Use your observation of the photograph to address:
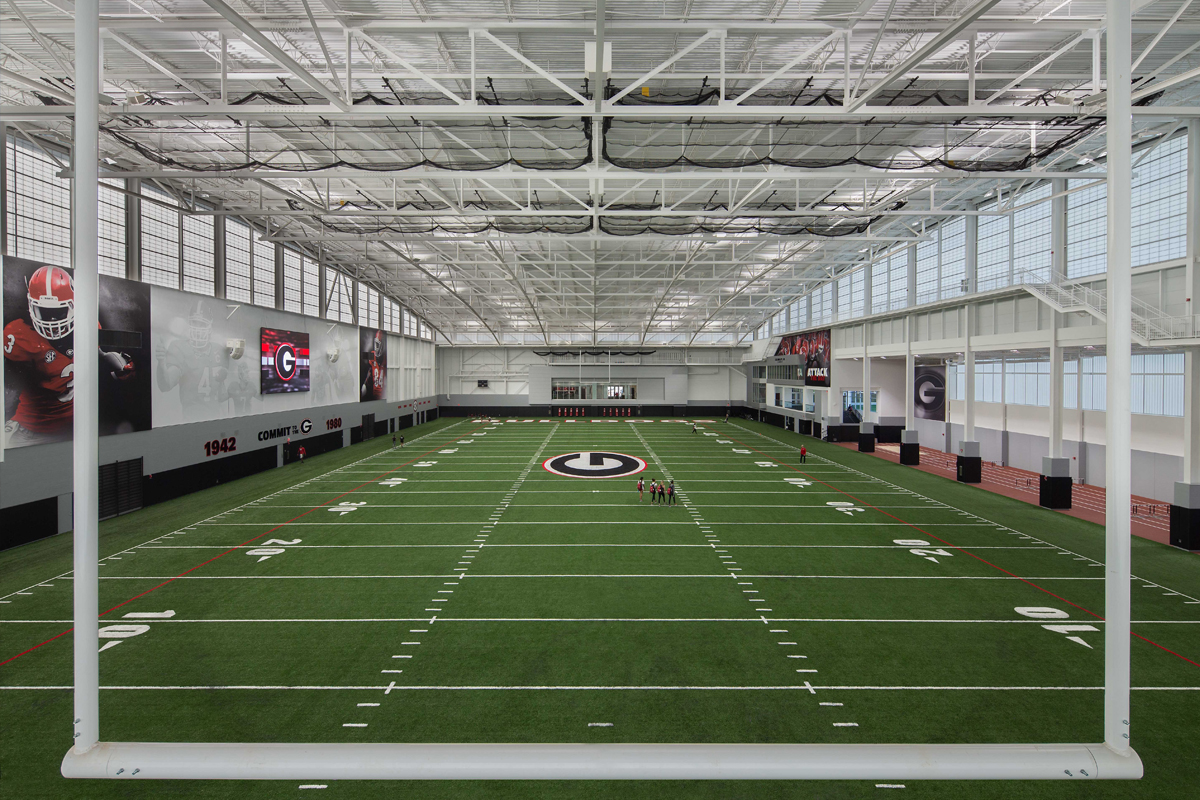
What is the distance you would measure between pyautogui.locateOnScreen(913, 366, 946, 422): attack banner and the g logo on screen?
37.3m

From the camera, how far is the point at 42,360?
51.7 feet

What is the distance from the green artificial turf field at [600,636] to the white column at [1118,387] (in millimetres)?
4070

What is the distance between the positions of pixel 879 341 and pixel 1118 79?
105ft

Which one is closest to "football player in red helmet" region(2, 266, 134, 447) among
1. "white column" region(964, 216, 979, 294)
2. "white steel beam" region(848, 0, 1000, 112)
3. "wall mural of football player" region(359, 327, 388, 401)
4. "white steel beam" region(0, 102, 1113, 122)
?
"white steel beam" region(0, 102, 1113, 122)

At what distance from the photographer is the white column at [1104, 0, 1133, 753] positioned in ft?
11.3

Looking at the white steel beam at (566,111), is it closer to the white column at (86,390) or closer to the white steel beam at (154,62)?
the white steel beam at (154,62)

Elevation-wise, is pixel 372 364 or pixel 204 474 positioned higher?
pixel 372 364

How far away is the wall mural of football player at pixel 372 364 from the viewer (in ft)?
127

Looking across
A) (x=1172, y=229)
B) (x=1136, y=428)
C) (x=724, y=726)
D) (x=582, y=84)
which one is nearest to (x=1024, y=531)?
(x=1136, y=428)

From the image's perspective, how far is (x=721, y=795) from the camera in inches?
248

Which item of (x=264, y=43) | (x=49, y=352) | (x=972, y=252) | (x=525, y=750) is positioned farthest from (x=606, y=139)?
(x=972, y=252)

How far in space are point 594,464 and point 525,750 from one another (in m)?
25.2

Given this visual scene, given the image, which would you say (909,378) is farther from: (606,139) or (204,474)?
(204,474)

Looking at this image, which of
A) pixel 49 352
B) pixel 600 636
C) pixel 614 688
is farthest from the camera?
pixel 49 352
